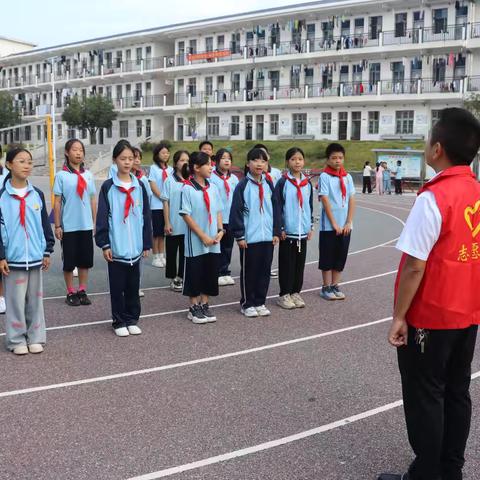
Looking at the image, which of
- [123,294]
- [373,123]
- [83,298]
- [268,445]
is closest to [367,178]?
[373,123]

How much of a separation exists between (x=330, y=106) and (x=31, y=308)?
45.7m

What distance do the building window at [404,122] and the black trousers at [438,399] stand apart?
1773 inches

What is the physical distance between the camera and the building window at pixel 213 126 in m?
55.3

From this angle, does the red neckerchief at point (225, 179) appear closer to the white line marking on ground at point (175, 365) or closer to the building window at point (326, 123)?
the white line marking on ground at point (175, 365)

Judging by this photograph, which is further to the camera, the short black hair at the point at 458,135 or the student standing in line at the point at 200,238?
the student standing in line at the point at 200,238

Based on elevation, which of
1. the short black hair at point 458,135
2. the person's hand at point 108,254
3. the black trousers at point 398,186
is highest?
the short black hair at point 458,135

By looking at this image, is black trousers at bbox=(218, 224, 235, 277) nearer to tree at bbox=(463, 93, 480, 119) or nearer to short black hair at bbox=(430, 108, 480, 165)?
short black hair at bbox=(430, 108, 480, 165)

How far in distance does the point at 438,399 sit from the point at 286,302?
4377mm

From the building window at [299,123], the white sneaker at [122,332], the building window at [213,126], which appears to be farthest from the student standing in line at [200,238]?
the building window at [213,126]

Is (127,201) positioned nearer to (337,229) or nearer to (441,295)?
(337,229)

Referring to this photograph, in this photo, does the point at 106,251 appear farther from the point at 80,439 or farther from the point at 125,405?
the point at 80,439

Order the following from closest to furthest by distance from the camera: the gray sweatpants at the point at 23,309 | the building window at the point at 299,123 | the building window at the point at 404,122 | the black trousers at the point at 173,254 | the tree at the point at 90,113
Answer: the gray sweatpants at the point at 23,309 < the black trousers at the point at 173,254 < the building window at the point at 404,122 < the building window at the point at 299,123 < the tree at the point at 90,113

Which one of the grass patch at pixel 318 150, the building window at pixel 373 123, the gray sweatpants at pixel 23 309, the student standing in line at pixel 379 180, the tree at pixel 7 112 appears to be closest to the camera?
the gray sweatpants at pixel 23 309

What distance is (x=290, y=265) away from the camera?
24.8 feet
